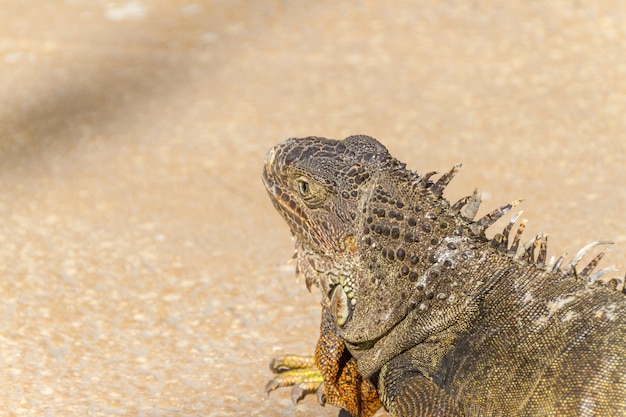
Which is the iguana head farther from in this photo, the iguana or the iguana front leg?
the iguana front leg

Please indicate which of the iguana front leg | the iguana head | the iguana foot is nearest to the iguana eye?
the iguana head

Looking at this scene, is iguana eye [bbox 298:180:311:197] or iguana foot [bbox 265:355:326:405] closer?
iguana eye [bbox 298:180:311:197]

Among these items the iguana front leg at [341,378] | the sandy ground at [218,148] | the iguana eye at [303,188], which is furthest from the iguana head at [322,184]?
the sandy ground at [218,148]

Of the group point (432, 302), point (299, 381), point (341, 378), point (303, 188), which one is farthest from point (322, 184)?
point (299, 381)

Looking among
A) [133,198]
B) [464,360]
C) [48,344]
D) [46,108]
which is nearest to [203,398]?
[48,344]

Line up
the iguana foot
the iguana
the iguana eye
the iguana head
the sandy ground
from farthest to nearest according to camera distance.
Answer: the sandy ground → the iguana foot → the iguana eye → the iguana head → the iguana

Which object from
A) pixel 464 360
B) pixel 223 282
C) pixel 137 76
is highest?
pixel 464 360

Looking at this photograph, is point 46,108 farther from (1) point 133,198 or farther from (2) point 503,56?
(2) point 503,56

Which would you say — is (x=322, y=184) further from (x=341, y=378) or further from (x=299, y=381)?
(x=299, y=381)
